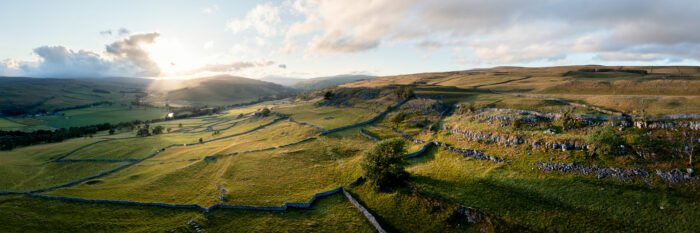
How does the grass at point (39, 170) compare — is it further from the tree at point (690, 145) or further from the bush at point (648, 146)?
the tree at point (690, 145)

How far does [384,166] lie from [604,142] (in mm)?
29950

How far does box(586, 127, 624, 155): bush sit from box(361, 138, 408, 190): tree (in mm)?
26024

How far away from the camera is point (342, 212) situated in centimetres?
3578

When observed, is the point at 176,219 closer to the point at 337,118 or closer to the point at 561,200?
the point at 561,200

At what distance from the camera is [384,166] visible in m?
40.0

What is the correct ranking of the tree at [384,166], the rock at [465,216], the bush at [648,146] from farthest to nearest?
the tree at [384,166], the bush at [648,146], the rock at [465,216]

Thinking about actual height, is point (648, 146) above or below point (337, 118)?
above

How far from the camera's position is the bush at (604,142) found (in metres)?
33.5

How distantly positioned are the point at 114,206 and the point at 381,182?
144ft

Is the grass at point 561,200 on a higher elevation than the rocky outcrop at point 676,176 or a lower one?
lower

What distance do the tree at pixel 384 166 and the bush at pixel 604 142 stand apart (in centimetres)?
2602

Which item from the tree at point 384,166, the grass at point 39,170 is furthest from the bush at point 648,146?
the grass at point 39,170

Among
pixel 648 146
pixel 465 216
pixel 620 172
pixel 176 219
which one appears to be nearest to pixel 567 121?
pixel 648 146

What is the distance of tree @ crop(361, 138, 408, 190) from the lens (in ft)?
130
